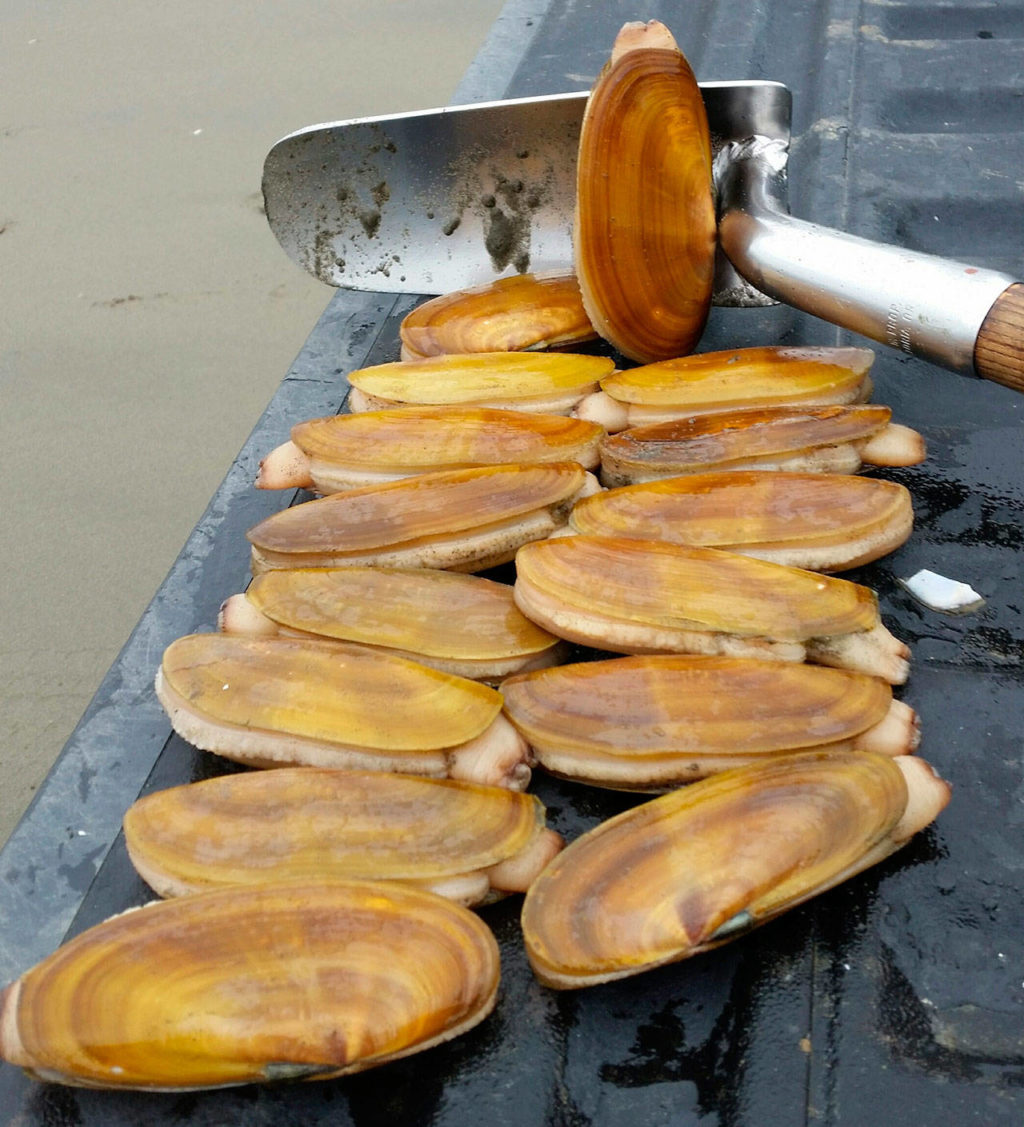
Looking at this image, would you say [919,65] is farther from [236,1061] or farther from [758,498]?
[236,1061]

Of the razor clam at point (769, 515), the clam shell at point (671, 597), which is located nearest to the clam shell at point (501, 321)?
the razor clam at point (769, 515)

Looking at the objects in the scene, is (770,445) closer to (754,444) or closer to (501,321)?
(754,444)

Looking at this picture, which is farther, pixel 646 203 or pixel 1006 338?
pixel 646 203

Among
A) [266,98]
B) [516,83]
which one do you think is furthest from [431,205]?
[266,98]

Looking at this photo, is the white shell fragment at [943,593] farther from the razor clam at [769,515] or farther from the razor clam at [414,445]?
the razor clam at [414,445]

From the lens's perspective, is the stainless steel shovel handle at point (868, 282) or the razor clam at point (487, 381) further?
→ the razor clam at point (487, 381)

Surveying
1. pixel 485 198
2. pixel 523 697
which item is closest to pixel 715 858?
pixel 523 697

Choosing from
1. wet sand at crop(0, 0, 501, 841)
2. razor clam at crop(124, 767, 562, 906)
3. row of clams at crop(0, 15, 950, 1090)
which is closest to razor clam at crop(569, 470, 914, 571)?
row of clams at crop(0, 15, 950, 1090)
